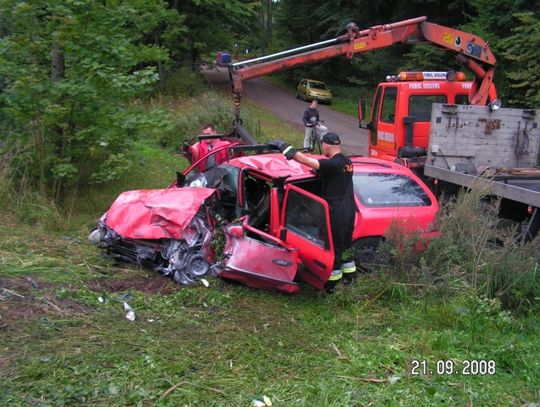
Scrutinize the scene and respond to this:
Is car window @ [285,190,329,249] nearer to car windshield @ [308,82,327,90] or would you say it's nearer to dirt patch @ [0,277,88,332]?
dirt patch @ [0,277,88,332]

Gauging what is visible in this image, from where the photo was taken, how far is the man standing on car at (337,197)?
563cm

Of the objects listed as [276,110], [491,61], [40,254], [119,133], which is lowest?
[276,110]

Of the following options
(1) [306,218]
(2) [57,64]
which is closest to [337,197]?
(1) [306,218]

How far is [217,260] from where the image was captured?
242 inches

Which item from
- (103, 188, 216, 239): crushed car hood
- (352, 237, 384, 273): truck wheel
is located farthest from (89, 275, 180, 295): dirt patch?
(352, 237, 384, 273): truck wheel

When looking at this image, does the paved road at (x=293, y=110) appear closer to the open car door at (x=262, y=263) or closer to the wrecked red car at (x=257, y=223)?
the wrecked red car at (x=257, y=223)

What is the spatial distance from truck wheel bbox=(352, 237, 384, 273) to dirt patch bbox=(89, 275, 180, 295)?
81.3 inches

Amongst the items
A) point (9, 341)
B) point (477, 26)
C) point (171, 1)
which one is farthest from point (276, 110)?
point (9, 341)

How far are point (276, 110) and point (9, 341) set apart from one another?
25.2 m

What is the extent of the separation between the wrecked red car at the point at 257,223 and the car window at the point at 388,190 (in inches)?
0.5

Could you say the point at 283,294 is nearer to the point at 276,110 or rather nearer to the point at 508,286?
the point at 508,286

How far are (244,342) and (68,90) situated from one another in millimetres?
4877
